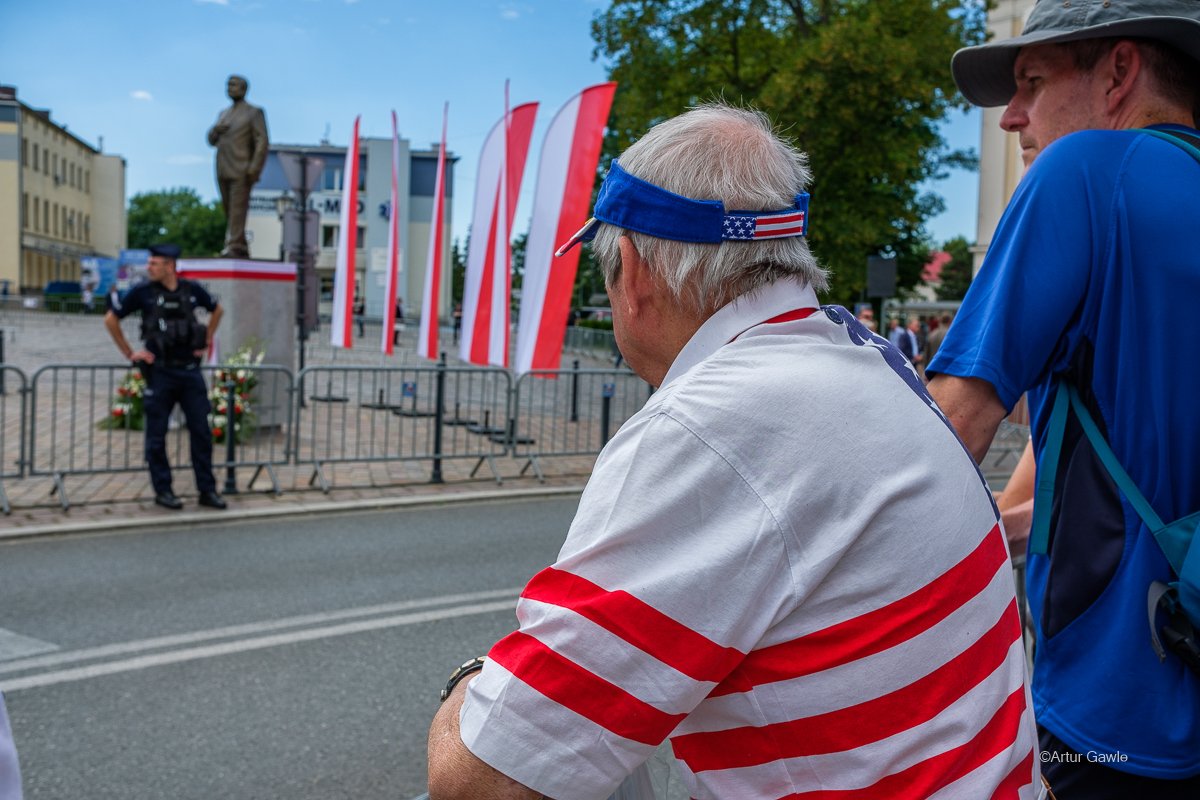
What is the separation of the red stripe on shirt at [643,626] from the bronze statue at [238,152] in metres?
14.3

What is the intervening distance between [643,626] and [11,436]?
1340 cm

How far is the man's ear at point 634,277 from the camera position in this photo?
141cm

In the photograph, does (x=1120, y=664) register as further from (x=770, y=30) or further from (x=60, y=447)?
(x=770, y=30)

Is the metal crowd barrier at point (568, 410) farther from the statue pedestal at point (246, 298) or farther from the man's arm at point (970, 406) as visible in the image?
the man's arm at point (970, 406)

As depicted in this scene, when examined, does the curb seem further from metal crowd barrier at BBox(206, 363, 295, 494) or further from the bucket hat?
the bucket hat

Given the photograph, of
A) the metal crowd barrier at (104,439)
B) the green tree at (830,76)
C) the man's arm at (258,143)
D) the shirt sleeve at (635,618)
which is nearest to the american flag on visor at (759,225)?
the shirt sleeve at (635,618)

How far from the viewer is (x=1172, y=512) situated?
1.53 m

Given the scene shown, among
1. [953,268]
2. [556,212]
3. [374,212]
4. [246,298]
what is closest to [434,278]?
[246,298]

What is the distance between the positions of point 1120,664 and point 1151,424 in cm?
34

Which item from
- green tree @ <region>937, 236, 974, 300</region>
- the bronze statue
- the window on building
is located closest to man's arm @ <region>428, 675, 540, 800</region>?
the bronze statue

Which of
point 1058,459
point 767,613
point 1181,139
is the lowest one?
point 767,613

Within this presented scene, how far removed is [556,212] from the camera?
11.6 m

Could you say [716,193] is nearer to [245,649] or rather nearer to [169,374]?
[245,649]

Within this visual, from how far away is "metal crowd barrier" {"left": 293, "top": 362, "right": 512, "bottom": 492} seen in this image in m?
11.1
